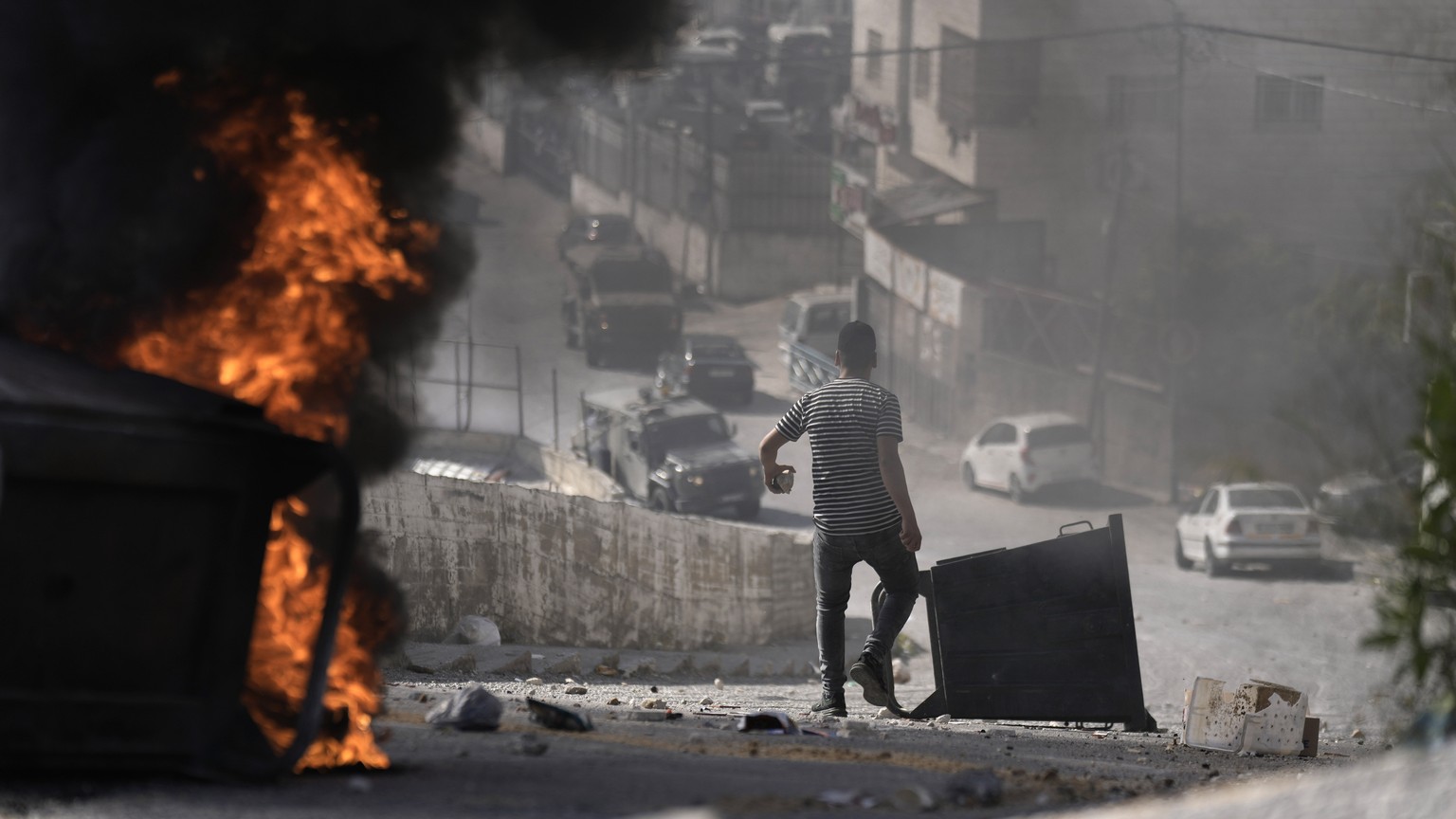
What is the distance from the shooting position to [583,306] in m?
40.0

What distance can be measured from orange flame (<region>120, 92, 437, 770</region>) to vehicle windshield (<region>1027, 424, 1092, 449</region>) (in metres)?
23.0

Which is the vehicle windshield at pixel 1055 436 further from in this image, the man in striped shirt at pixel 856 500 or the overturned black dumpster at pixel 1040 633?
the man in striped shirt at pixel 856 500

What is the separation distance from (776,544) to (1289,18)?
2922 centimetres

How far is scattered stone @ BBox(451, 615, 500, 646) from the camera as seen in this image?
37.8ft

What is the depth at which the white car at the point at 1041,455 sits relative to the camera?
28469 millimetres

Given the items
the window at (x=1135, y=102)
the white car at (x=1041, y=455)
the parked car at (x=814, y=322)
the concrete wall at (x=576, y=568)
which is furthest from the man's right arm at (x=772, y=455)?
the window at (x=1135, y=102)

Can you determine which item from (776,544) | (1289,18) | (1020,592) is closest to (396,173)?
(1020,592)

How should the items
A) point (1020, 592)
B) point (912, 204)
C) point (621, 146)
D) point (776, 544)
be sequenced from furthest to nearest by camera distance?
1. point (621, 146)
2. point (912, 204)
3. point (776, 544)
4. point (1020, 592)

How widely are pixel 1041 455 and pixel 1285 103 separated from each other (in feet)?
51.8

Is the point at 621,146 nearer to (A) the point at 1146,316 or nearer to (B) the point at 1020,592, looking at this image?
(A) the point at 1146,316

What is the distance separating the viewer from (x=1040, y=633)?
7324 mm

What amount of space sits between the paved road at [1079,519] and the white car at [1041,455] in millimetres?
449

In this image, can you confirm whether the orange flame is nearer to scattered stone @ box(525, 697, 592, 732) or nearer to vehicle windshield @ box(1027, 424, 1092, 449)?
scattered stone @ box(525, 697, 592, 732)

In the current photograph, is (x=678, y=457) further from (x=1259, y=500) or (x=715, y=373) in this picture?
(x=1259, y=500)
